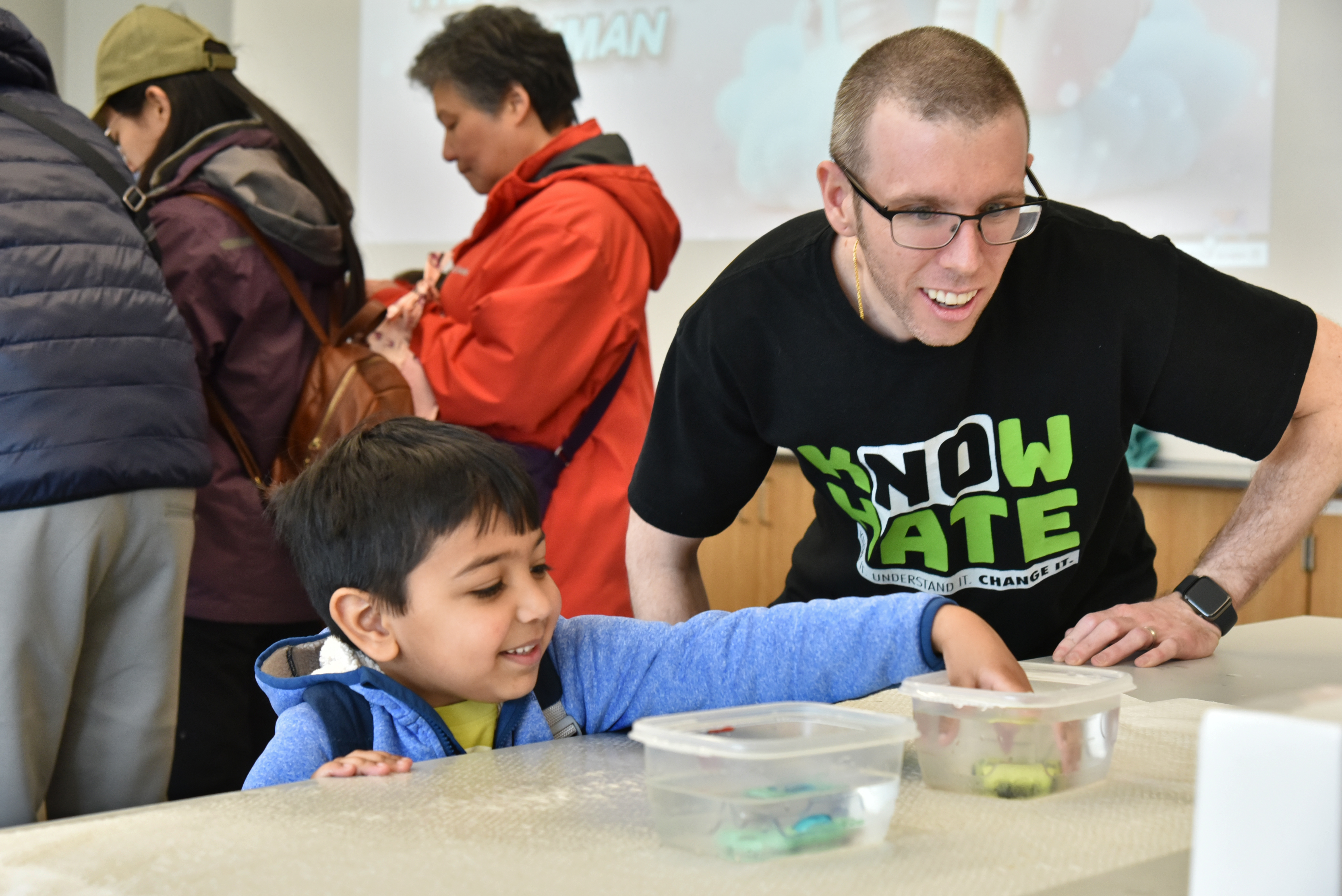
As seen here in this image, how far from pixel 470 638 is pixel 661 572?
58cm

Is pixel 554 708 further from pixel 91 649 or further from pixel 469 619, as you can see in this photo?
pixel 91 649

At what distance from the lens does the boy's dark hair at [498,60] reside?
2.34m

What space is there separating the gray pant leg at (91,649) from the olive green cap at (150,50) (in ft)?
2.64

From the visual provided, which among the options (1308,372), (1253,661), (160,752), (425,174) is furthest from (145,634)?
(425,174)

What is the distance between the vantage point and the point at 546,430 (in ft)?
7.09

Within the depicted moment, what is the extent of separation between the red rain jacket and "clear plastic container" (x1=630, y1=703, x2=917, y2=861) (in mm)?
1277

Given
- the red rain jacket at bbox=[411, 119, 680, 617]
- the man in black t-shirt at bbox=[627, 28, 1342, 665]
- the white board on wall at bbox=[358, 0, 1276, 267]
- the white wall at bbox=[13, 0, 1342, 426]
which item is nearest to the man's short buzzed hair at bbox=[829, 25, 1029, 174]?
the man in black t-shirt at bbox=[627, 28, 1342, 665]

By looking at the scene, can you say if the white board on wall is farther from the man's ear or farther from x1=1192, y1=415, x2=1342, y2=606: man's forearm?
the man's ear

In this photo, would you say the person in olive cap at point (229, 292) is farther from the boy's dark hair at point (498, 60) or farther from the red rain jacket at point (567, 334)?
the boy's dark hair at point (498, 60)

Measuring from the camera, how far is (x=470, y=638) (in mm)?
1120

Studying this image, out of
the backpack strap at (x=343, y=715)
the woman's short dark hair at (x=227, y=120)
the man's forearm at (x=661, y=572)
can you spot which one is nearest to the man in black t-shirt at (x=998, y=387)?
the man's forearm at (x=661, y=572)

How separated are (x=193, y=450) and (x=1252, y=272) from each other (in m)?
2.85

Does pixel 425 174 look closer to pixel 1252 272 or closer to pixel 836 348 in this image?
pixel 1252 272

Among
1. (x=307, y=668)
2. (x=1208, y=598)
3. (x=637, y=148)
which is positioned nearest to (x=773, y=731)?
(x=307, y=668)
